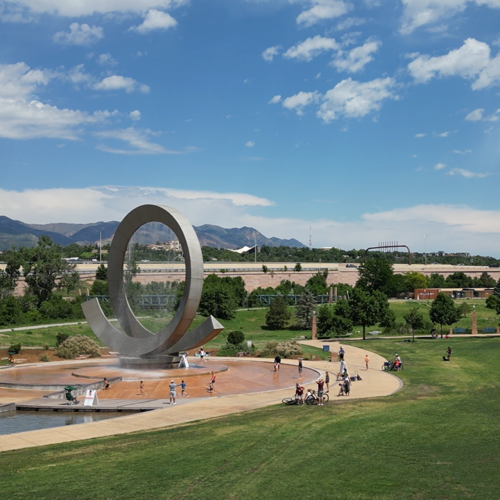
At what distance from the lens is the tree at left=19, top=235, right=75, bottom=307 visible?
7412cm

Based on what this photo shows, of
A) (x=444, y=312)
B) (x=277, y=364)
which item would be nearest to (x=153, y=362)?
(x=277, y=364)

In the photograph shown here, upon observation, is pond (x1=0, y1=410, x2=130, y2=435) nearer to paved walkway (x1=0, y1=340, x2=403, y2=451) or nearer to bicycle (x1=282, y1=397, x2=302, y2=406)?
paved walkway (x1=0, y1=340, x2=403, y2=451)

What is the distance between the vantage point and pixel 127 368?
1396 inches

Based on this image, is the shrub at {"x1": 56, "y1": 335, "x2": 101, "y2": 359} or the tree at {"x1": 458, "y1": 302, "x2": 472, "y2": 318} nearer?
the shrub at {"x1": 56, "y1": 335, "x2": 101, "y2": 359}

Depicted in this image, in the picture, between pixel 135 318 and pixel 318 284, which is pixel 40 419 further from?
pixel 318 284

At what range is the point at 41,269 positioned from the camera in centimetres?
7388

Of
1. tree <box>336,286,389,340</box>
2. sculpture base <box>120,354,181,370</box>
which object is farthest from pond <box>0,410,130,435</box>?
tree <box>336,286,389,340</box>

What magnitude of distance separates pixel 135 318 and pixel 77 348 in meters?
9.43

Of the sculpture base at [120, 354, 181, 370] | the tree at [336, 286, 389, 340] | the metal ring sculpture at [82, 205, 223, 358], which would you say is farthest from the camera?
the tree at [336, 286, 389, 340]

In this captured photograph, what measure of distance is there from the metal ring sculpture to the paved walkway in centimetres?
620

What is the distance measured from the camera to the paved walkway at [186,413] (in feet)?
65.2

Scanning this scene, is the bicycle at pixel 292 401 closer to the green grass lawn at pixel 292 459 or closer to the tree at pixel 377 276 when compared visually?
the green grass lawn at pixel 292 459

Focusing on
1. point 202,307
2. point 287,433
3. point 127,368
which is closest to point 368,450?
point 287,433

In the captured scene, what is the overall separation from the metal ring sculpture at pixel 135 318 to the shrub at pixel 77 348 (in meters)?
6.80
